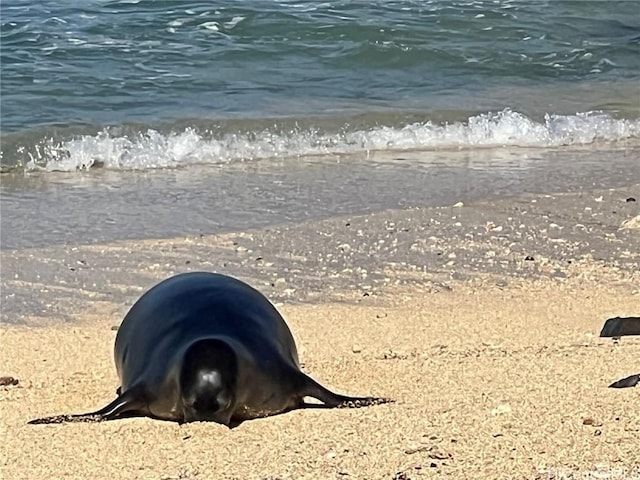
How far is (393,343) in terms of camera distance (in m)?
5.09

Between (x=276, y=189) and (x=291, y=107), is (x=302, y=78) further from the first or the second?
(x=276, y=189)

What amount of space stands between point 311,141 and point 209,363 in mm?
6896

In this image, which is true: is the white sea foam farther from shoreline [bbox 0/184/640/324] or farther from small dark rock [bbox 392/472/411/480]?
small dark rock [bbox 392/472/411/480]

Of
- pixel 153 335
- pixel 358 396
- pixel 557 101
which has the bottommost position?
pixel 557 101

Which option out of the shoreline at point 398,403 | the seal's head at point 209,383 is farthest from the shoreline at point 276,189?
the seal's head at point 209,383

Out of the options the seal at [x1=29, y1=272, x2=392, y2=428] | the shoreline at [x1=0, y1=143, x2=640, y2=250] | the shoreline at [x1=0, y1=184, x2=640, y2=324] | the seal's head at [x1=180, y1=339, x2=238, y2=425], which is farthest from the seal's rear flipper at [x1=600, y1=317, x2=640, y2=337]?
the shoreline at [x1=0, y1=143, x2=640, y2=250]

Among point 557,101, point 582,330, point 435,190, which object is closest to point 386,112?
point 557,101

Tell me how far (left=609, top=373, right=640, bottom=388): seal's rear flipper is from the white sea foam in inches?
247

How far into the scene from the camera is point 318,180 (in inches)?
352

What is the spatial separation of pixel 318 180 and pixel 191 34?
592 cm

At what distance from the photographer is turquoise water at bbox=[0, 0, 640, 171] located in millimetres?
10375

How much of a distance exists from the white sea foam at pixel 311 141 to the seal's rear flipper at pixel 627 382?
6.26 m

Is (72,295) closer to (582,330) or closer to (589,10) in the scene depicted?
(582,330)

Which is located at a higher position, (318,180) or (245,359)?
(245,359)
